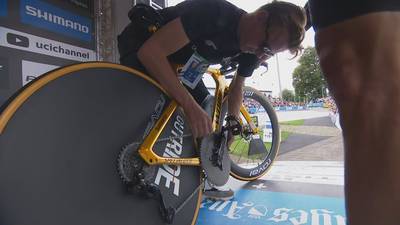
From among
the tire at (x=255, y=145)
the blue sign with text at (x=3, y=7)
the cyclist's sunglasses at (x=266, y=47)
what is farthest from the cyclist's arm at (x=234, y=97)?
the blue sign with text at (x=3, y=7)

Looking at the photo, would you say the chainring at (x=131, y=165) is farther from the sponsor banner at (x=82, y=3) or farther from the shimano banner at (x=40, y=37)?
the sponsor banner at (x=82, y=3)

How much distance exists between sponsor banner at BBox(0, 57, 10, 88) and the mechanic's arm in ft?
2.31

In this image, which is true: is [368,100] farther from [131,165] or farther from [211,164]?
[211,164]

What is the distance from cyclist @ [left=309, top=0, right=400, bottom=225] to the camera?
0.39m

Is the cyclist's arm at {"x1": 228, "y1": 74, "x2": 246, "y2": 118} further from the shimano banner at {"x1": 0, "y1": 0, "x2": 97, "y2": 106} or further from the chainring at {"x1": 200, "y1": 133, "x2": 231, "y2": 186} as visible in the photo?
the shimano banner at {"x1": 0, "y1": 0, "x2": 97, "y2": 106}

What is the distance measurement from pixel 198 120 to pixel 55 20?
1.00 meters

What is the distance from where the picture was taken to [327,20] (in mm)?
486

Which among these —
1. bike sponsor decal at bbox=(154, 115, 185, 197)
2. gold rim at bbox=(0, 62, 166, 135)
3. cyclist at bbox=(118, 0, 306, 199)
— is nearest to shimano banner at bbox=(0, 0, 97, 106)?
cyclist at bbox=(118, 0, 306, 199)

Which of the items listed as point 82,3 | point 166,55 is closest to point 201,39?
point 166,55

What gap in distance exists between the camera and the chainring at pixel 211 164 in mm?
1180

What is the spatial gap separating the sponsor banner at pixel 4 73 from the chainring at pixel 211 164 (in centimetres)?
89

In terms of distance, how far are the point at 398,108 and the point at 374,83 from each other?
0.05 meters

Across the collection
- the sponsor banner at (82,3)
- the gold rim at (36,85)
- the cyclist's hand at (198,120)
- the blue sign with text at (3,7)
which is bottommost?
the cyclist's hand at (198,120)

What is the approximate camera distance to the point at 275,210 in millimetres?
1187
